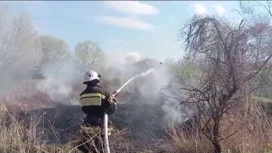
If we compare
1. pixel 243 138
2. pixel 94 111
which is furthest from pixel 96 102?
pixel 243 138

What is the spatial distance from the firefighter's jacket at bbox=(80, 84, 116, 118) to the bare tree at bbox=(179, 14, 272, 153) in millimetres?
1551

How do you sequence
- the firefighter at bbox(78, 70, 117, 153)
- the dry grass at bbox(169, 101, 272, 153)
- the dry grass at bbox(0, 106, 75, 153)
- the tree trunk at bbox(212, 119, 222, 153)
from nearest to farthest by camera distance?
the firefighter at bbox(78, 70, 117, 153) < the dry grass at bbox(0, 106, 75, 153) < the tree trunk at bbox(212, 119, 222, 153) < the dry grass at bbox(169, 101, 272, 153)

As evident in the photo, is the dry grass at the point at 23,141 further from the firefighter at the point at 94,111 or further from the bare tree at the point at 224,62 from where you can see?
the bare tree at the point at 224,62

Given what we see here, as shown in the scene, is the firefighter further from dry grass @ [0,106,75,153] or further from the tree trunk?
the tree trunk

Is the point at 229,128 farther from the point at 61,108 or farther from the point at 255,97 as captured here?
the point at 61,108

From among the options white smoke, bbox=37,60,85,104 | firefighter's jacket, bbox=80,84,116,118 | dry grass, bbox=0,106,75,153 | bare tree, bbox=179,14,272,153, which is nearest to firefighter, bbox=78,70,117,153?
firefighter's jacket, bbox=80,84,116,118

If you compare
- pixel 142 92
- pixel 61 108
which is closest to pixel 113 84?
pixel 142 92

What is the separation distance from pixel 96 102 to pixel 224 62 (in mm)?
2381

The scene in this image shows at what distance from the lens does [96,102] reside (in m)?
7.41

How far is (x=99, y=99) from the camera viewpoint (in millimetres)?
7371

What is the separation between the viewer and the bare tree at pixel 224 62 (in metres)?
7.44

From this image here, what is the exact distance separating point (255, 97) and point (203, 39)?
5.86 feet

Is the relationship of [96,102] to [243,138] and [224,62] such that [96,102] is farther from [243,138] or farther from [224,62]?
[243,138]

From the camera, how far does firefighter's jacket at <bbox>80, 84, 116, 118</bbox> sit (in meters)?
7.38
